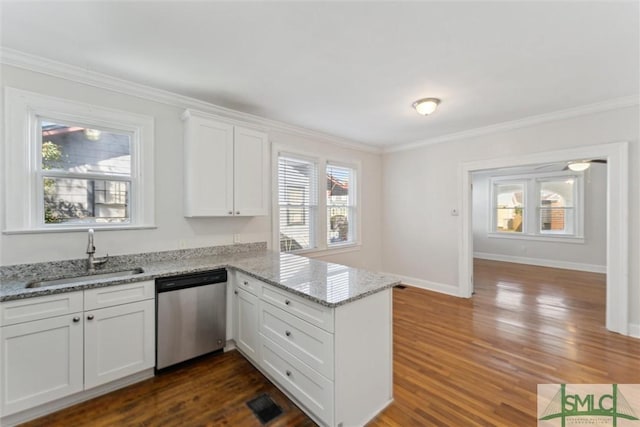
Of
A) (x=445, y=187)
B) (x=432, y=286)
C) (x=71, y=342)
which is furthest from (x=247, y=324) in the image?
(x=445, y=187)

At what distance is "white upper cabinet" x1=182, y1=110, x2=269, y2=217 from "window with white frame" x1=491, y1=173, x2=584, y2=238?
7206 mm

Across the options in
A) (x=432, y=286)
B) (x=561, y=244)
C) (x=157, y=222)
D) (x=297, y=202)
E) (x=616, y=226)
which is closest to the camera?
(x=157, y=222)

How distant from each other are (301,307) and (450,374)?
1538 mm

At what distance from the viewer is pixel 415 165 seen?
16.3ft

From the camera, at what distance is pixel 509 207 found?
7594 millimetres

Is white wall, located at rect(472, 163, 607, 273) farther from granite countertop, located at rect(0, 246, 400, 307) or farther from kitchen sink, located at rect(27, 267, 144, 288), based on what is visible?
kitchen sink, located at rect(27, 267, 144, 288)

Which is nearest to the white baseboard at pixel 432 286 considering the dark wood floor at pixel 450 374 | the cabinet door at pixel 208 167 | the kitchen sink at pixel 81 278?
the dark wood floor at pixel 450 374

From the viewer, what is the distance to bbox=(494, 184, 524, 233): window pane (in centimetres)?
737

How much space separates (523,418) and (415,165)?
386 cm

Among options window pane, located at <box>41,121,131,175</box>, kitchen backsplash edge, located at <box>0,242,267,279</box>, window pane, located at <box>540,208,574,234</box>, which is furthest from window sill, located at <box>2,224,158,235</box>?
window pane, located at <box>540,208,574,234</box>

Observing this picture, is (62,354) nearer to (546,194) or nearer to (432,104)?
(432,104)

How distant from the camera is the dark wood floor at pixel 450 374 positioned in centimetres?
190

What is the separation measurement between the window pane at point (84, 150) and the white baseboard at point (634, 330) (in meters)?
5.64

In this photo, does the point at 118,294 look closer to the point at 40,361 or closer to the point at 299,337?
the point at 40,361
